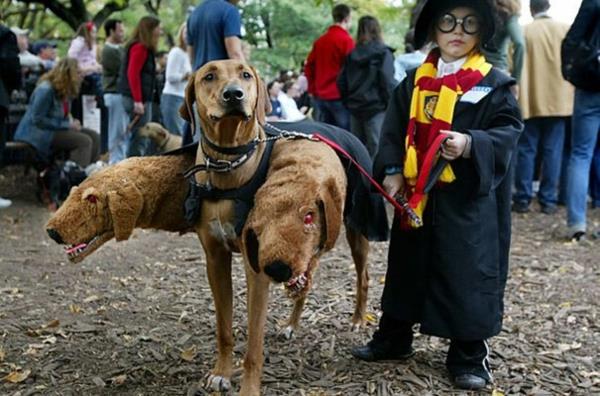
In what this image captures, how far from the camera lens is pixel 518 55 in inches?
320

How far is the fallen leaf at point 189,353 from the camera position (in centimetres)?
418

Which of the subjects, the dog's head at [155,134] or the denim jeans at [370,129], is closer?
the denim jeans at [370,129]

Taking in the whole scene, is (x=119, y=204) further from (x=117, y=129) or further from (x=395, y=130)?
(x=117, y=129)

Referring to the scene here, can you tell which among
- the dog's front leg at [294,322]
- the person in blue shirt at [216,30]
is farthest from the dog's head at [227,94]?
the person in blue shirt at [216,30]

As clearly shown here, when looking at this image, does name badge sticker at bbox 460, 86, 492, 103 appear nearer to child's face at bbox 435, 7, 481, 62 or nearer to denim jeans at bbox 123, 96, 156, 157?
child's face at bbox 435, 7, 481, 62

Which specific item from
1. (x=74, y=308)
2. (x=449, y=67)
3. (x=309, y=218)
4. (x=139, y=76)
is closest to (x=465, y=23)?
(x=449, y=67)

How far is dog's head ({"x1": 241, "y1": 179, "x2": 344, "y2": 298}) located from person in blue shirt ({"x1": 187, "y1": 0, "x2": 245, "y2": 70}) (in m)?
→ 3.36

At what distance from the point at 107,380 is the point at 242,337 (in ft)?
3.10

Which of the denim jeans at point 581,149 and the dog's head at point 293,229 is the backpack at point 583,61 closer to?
the denim jeans at point 581,149

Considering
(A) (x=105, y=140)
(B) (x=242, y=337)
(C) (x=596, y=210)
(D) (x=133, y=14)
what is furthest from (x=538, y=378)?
(D) (x=133, y=14)

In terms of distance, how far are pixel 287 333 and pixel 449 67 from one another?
A: 1.92m

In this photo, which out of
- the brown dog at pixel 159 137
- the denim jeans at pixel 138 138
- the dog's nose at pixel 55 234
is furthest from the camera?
the denim jeans at pixel 138 138

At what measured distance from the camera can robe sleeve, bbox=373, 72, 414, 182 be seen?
3.74m

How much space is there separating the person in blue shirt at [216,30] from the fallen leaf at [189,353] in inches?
109
